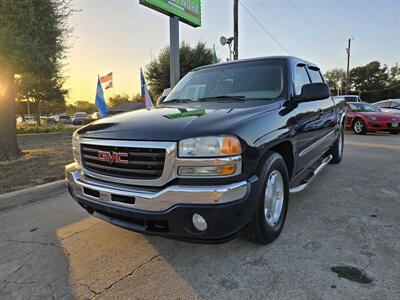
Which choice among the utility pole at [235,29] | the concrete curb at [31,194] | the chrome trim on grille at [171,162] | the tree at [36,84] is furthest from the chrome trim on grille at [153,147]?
the utility pole at [235,29]

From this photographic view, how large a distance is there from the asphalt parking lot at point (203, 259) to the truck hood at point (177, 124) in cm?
106

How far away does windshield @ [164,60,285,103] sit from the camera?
3.21 meters

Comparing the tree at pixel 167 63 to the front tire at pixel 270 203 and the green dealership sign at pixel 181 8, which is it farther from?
the front tire at pixel 270 203

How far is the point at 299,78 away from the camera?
3.65 meters

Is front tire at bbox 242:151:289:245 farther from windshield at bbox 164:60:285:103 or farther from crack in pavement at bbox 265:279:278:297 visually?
windshield at bbox 164:60:285:103

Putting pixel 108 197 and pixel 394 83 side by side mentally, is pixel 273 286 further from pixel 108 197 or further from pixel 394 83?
pixel 394 83

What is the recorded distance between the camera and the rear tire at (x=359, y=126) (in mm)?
12102

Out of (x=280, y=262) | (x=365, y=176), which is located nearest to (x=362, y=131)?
(x=365, y=176)

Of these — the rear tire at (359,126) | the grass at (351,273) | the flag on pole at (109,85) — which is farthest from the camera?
the flag on pole at (109,85)

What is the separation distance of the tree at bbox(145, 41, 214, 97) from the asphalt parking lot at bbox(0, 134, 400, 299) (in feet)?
63.2

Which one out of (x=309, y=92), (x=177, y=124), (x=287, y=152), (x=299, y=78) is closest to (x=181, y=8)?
(x=299, y=78)

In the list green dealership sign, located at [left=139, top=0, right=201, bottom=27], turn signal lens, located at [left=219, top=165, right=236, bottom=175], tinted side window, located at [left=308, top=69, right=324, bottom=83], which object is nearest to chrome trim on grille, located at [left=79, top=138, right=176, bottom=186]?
turn signal lens, located at [left=219, top=165, right=236, bottom=175]

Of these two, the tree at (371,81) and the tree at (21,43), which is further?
the tree at (371,81)

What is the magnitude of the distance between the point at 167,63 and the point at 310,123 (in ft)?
66.4
